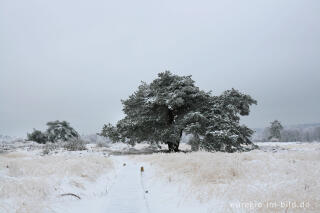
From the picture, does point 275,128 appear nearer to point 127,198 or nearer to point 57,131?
point 57,131

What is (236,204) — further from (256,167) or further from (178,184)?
(256,167)

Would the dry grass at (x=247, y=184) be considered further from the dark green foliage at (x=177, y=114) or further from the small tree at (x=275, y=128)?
the small tree at (x=275, y=128)

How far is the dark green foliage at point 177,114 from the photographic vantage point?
1978 cm

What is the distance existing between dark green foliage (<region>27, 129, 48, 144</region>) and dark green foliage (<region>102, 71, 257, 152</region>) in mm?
35778

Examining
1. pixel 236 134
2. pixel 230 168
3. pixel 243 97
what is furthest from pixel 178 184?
pixel 243 97

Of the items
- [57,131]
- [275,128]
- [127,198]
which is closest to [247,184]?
[127,198]

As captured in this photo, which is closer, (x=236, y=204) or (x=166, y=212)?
(x=236, y=204)

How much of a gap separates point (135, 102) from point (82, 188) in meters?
16.9

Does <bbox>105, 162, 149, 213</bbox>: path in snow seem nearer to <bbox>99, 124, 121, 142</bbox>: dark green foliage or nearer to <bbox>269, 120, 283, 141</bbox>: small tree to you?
<bbox>99, 124, 121, 142</bbox>: dark green foliage

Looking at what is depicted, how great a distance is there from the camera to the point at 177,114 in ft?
77.5

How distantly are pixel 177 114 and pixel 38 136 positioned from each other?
42.8m

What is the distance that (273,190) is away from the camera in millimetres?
5234

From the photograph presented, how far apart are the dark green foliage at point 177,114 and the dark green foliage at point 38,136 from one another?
35778 mm

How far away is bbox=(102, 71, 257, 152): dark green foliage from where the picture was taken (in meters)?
19.8
